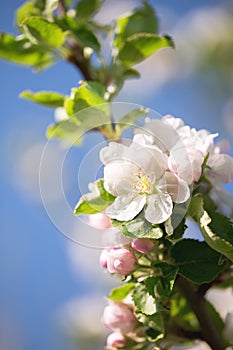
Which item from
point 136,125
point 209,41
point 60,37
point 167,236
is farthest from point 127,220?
point 209,41

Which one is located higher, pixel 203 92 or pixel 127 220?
pixel 203 92

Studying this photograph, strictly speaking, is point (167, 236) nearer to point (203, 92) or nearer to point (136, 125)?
point (136, 125)

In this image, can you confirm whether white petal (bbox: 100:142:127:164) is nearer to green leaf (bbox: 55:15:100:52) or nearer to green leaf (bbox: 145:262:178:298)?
green leaf (bbox: 145:262:178:298)

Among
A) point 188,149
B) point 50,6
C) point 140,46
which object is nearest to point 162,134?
point 188,149

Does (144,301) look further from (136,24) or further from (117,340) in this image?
(136,24)

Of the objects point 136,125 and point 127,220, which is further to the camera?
point 136,125

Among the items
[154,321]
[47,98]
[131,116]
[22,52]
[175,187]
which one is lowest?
[154,321]

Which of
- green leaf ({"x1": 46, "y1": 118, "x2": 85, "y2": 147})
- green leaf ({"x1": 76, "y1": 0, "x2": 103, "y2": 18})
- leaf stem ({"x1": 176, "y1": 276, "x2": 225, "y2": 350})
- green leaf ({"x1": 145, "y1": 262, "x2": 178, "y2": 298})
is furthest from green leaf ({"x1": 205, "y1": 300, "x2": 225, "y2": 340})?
green leaf ({"x1": 76, "y1": 0, "x2": 103, "y2": 18})
